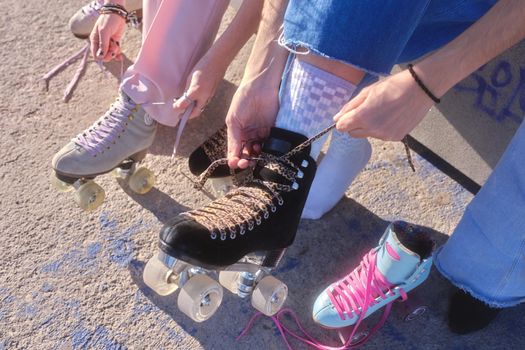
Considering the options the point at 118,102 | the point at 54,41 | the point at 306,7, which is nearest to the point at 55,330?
the point at 118,102

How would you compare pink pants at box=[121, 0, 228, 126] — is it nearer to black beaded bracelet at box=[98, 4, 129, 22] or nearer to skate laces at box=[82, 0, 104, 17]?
black beaded bracelet at box=[98, 4, 129, 22]

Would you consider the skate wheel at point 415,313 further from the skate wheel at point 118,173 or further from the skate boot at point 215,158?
the skate wheel at point 118,173

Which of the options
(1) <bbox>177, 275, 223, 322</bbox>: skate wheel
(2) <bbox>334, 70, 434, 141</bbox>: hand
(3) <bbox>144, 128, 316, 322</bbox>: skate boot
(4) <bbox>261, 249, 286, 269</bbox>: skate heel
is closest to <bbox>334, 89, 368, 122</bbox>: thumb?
(2) <bbox>334, 70, 434, 141</bbox>: hand

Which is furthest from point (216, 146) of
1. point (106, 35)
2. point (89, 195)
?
point (106, 35)

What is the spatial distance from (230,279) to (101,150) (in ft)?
1.62

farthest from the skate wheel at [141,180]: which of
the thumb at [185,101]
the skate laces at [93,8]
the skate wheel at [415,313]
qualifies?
the skate wheel at [415,313]

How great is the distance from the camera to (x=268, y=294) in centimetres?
140

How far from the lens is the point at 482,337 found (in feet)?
5.13

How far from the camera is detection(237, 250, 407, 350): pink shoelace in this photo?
1.48m

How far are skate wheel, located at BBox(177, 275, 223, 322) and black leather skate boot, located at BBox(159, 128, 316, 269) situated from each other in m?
0.11

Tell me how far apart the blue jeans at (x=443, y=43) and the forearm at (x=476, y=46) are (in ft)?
Result: 0.28

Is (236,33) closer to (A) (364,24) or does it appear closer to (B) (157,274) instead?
(A) (364,24)

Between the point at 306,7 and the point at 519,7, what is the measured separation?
390 millimetres

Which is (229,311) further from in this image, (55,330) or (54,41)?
(54,41)
